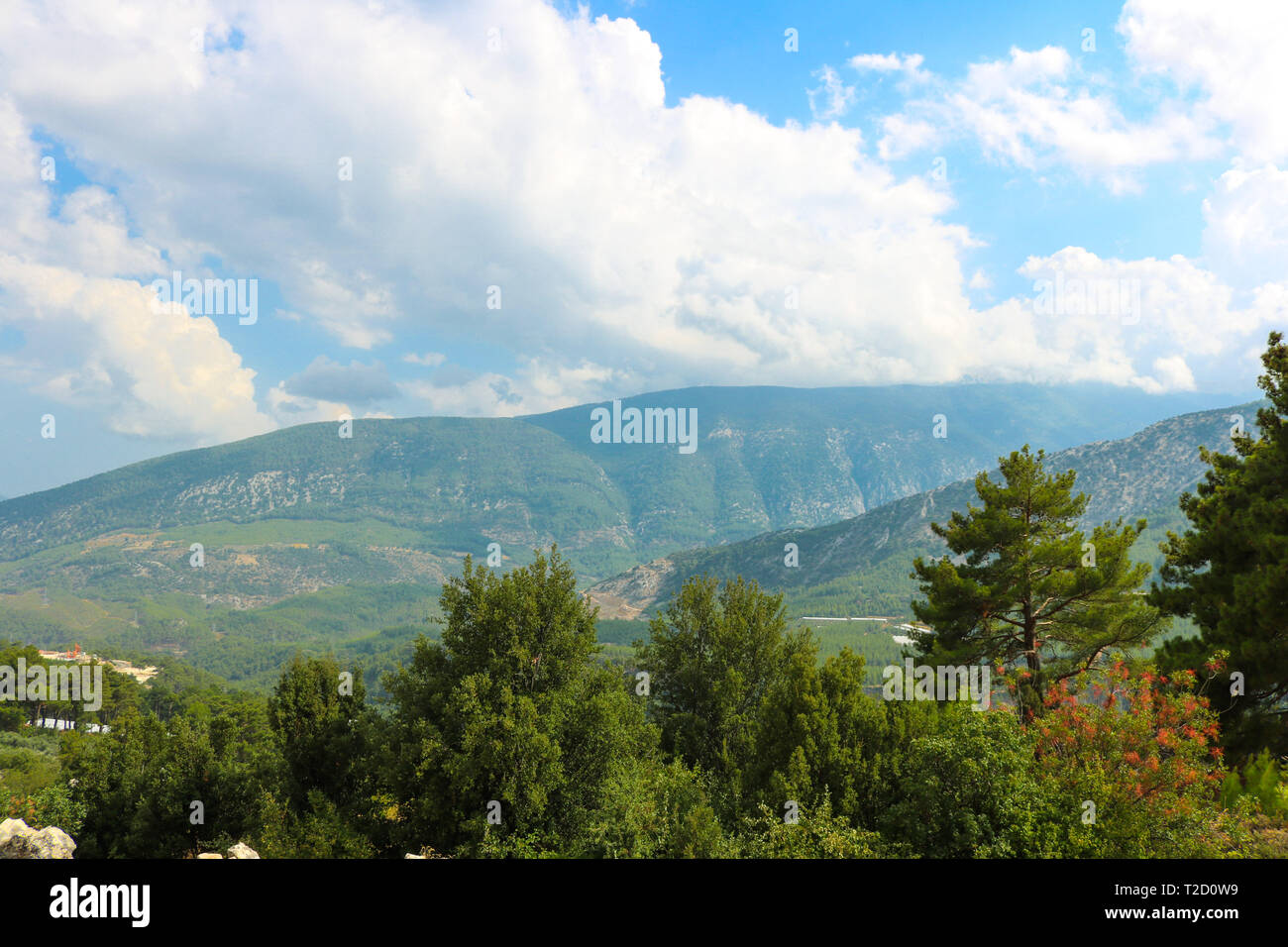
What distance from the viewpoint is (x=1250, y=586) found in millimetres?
20578

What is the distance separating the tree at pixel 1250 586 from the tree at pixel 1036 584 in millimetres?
2363

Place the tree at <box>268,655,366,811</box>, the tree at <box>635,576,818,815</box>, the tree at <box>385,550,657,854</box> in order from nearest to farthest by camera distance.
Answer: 1. the tree at <box>385,550,657,854</box>
2. the tree at <box>268,655,366,811</box>
3. the tree at <box>635,576,818,815</box>

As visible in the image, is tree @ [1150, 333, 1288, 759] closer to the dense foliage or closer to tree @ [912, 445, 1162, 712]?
tree @ [912, 445, 1162, 712]

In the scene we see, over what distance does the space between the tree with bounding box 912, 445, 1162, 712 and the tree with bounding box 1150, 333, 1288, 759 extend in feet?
7.75

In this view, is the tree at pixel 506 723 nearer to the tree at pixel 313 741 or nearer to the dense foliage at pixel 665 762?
the dense foliage at pixel 665 762

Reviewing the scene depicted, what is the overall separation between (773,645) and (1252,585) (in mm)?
18759

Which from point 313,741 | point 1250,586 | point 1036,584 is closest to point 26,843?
point 313,741

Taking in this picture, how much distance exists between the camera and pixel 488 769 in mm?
19094

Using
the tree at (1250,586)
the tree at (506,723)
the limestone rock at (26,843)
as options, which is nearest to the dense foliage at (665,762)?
the tree at (506,723)

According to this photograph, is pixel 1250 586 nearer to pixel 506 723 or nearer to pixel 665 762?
pixel 665 762

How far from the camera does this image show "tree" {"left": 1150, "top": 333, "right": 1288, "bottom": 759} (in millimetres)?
20203

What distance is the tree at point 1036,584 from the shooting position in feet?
88.4

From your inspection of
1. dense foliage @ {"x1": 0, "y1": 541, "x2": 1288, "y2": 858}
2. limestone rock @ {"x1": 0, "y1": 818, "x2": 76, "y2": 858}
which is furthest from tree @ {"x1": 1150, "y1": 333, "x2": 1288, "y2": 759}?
limestone rock @ {"x1": 0, "y1": 818, "x2": 76, "y2": 858}
